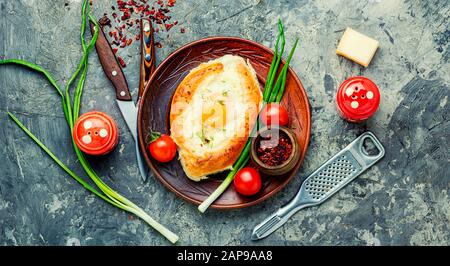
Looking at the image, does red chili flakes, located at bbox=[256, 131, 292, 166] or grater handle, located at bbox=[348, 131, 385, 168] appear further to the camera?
grater handle, located at bbox=[348, 131, 385, 168]

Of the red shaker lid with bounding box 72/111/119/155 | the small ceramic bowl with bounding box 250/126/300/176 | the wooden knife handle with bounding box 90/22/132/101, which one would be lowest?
the small ceramic bowl with bounding box 250/126/300/176

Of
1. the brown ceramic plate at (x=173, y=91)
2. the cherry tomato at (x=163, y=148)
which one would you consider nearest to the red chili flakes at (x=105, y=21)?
the brown ceramic plate at (x=173, y=91)

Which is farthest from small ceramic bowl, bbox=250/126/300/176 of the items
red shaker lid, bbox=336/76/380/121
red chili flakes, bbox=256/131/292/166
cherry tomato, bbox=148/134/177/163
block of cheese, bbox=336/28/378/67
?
block of cheese, bbox=336/28/378/67

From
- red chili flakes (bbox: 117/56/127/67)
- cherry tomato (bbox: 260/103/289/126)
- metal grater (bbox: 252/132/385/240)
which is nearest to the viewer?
cherry tomato (bbox: 260/103/289/126)

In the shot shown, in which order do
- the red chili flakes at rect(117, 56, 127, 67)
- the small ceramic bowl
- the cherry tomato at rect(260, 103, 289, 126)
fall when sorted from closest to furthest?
the small ceramic bowl, the cherry tomato at rect(260, 103, 289, 126), the red chili flakes at rect(117, 56, 127, 67)

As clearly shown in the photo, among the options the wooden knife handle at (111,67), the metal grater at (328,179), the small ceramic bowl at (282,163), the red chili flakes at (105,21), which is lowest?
the metal grater at (328,179)

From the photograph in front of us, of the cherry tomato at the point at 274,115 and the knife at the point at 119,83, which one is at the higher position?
the knife at the point at 119,83

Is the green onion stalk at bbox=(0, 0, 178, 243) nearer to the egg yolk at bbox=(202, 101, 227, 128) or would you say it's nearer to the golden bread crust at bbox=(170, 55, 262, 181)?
the golden bread crust at bbox=(170, 55, 262, 181)

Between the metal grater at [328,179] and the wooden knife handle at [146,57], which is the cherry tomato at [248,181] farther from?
the wooden knife handle at [146,57]
